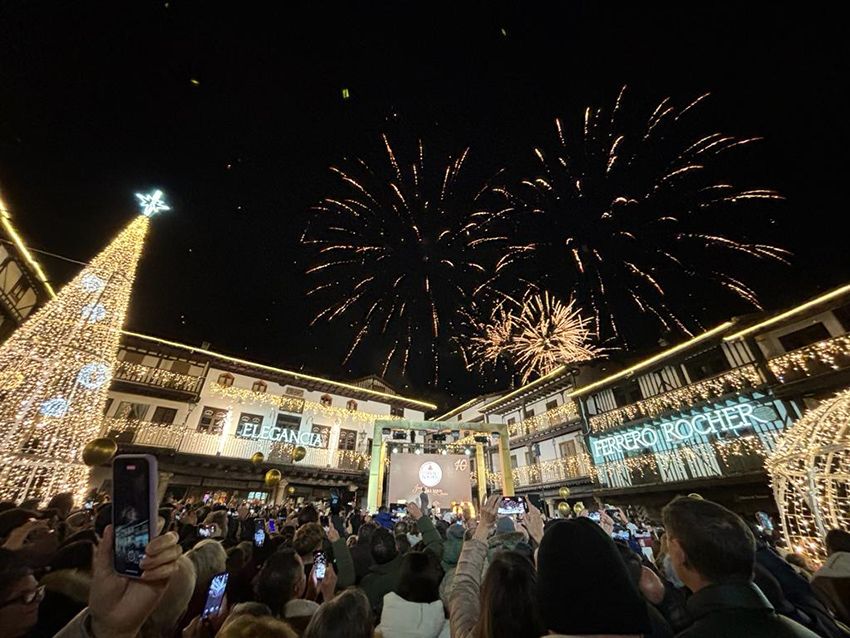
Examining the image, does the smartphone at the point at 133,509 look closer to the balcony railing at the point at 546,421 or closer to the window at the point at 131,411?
the window at the point at 131,411

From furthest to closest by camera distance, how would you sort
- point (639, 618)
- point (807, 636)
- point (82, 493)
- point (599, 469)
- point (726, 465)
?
point (599, 469)
point (726, 465)
point (82, 493)
point (807, 636)
point (639, 618)

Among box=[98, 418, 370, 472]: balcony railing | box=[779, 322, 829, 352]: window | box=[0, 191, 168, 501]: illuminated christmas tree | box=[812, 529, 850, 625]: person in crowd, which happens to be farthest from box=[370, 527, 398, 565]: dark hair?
box=[98, 418, 370, 472]: balcony railing

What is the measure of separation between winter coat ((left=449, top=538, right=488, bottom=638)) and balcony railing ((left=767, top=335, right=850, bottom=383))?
17.9 metres

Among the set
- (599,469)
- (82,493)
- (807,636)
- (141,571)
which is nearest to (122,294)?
(82,493)

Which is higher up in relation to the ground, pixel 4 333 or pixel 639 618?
pixel 4 333

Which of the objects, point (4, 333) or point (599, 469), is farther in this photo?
point (599, 469)

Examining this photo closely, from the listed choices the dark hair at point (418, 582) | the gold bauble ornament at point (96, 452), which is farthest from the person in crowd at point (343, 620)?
the gold bauble ornament at point (96, 452)

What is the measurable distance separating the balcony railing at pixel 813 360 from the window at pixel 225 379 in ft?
94.0

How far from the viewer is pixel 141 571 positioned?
140 cm

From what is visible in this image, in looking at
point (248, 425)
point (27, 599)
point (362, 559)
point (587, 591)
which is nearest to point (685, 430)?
point (362, 559)

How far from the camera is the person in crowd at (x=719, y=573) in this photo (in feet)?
5.12

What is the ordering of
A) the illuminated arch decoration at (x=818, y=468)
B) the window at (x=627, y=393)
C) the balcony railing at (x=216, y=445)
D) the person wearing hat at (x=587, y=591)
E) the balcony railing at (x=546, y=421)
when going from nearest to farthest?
the person wearing hat at (x=587, y=591), the illuminated arch decoration at (x=818, y=468), the balcony railing at (x=216, y=445), the window at (x=627, y=393), the balcony railing at (x=546, y=421)

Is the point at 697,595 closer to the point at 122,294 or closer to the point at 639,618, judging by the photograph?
the point at 639,618

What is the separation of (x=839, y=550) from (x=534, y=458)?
73.6 ft
